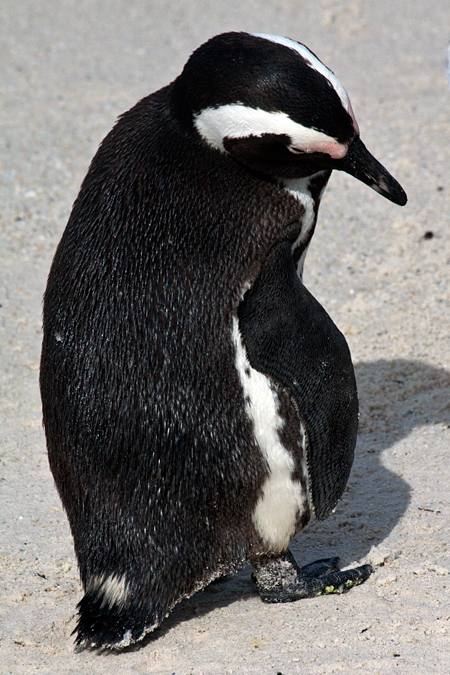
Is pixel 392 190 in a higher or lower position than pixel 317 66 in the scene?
lower

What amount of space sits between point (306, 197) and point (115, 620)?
117 cm

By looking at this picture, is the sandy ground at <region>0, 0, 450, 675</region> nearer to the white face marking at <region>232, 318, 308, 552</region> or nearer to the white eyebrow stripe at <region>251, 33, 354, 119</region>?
the white face marking at <region>232, 318, 308, 552</region>

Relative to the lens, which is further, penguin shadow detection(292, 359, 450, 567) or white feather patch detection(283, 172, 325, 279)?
penguin shadow detection(292, 359, 450, 567)

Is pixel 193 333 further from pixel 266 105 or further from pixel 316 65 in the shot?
pixel 316 65

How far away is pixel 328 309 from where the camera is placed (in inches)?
158

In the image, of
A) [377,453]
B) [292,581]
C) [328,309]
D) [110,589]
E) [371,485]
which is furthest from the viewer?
[328,309]

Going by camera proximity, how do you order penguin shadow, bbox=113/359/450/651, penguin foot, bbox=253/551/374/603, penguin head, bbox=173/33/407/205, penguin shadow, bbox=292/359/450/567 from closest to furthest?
penguin head, bbox=173/33/407/205 < penguin foot, bbox=253/551/374/603 < penguin shadow, bbox=113/359/450/651 < penguin shadow, bbox=292/359/450/567

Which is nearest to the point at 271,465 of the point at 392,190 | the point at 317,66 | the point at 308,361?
the point at 308,361

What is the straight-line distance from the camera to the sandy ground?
225 cm

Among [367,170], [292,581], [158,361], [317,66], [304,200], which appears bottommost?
[292,581]

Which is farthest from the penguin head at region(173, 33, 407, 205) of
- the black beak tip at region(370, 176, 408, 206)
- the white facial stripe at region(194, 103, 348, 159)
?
the black beak tip at region(370, 176, 408, 206)

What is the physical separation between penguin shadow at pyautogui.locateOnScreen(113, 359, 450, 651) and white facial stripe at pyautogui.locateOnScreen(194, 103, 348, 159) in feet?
3.95

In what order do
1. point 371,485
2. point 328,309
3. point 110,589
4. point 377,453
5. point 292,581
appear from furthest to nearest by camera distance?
point 328,309 < point 377,453 < point 371,485 < point 292,581 < point 110,589

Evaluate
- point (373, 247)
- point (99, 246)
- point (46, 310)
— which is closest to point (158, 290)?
point (99, 246)
